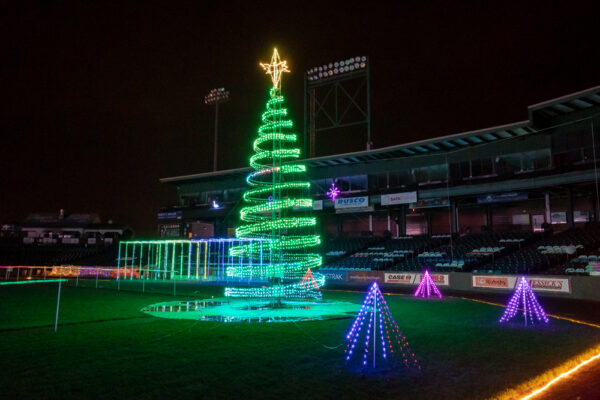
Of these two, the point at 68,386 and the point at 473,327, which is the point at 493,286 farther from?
the point at 68,386

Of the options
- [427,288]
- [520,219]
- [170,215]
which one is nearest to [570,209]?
[520,219]

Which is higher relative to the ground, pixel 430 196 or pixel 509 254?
pixel 430 196

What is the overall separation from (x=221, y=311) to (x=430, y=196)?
2830cm

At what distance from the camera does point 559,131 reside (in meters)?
34.4

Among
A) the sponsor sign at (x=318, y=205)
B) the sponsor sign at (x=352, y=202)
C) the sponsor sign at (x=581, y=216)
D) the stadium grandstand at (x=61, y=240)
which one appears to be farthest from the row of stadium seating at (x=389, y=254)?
the stadium grandstand at (x=61, y=240)

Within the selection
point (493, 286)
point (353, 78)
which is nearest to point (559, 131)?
point (493, 286)

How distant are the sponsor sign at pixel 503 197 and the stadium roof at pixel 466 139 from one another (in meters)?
4.92

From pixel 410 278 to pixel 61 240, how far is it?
61881mm

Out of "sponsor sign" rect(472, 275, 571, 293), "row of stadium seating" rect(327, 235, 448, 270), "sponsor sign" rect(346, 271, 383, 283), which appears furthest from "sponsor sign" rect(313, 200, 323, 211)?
"sponsor sign" rect(472, 275, 571, 293)

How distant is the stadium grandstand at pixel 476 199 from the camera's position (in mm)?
30750

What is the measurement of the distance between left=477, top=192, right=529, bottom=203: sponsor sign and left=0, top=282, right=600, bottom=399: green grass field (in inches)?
982

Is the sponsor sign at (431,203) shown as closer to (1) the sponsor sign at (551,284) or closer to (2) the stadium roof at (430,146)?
(2) the stadium roof at (430,146)

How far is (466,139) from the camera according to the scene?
126ft

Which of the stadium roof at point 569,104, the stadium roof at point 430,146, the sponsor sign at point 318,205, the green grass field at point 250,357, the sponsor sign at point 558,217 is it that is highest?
the stadium roof at point 569,104
